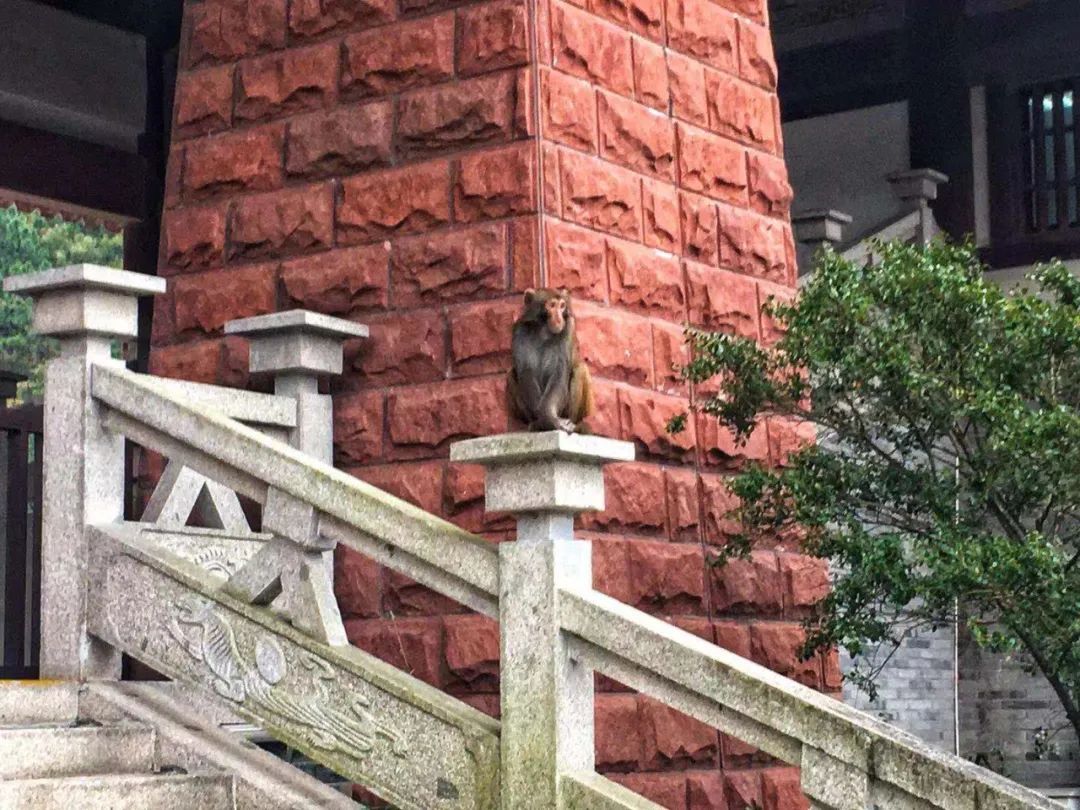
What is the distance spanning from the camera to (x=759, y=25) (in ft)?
24.4

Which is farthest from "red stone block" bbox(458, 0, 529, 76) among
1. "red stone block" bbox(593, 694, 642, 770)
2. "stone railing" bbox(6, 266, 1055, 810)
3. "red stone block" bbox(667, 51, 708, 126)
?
"red stone block" bbox(593, 694, 642, 770)

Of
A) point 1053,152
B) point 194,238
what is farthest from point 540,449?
point 1053,152

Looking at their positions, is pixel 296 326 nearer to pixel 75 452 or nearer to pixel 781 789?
pixel 75 452

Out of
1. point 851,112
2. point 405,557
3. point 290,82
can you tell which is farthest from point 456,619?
point 851,112

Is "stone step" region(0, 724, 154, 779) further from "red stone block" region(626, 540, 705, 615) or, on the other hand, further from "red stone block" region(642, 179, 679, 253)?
"red stone block" region(642, 179, 679, 253)

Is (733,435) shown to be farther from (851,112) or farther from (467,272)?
(851,112)

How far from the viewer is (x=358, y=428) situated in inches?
257

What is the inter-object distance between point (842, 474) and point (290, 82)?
7.47 ft

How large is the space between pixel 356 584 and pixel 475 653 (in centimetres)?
55

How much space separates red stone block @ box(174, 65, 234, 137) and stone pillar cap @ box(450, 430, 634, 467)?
245 cm

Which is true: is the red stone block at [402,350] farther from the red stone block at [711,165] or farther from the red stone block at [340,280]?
the red stone block at [711,165]

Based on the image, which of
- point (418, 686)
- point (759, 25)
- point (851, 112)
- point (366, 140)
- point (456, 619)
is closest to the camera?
point (418, 686)

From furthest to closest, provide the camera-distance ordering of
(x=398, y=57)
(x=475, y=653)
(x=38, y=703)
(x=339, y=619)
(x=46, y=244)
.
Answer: (x=46, y=244) → (x=398, y=57) → (x=475, y=653) → (x=38, y=703) → (x=339, y=619)

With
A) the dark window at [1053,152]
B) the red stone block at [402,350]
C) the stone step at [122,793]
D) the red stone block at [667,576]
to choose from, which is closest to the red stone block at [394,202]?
the red stone block at [402,350]
